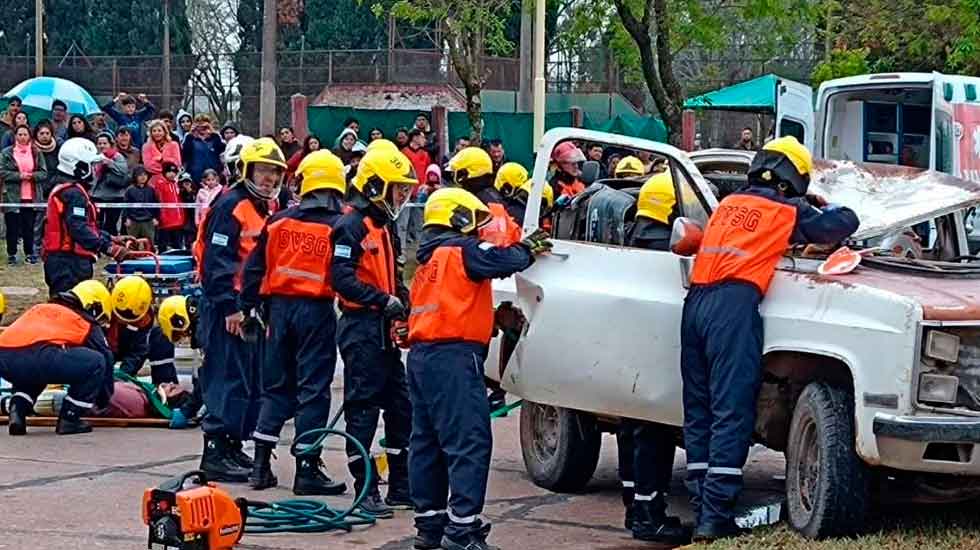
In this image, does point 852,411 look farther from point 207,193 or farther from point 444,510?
point 207,193

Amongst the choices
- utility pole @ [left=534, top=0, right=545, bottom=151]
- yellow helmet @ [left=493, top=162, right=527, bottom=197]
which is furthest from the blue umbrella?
yellow helmet @ [left=493, top=162, right=527, bottom=197]

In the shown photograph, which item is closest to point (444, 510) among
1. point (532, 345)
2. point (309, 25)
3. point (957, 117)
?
point (532, 345)

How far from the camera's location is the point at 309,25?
4781 cm

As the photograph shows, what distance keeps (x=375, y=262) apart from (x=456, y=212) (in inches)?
45.1

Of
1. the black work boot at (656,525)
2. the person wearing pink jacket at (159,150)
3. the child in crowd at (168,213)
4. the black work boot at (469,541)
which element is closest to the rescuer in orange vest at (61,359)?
the black work boot at (469,541)

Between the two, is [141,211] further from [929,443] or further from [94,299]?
[929,443]

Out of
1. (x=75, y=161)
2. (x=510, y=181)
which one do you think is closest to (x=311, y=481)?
(x=510, y=181)

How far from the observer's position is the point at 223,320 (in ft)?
31.7

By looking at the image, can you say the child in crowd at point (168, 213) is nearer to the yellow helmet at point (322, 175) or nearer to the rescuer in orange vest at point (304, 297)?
the rescuer in orange vest at point (304, 297)

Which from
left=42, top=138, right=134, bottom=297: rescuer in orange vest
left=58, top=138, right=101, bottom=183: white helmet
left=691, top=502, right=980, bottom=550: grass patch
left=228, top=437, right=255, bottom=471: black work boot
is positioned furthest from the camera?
left=58, top=138, right=101, bottom=183: white helmet

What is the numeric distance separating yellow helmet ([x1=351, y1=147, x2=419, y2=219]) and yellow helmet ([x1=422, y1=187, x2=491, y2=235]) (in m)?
0.87

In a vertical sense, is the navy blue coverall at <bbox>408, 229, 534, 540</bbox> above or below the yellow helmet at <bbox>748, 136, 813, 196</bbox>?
below

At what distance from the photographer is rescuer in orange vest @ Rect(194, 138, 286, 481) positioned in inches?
376

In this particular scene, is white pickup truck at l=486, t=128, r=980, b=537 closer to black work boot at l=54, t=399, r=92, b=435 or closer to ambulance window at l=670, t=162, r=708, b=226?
ambulance window at l=670, t=162, r=708, b=226
